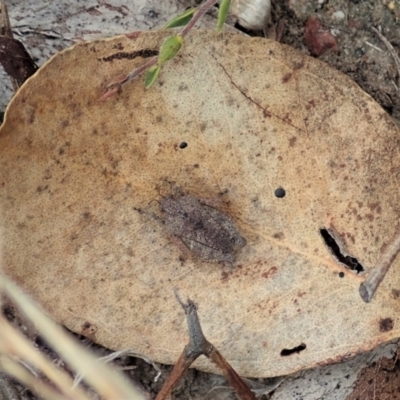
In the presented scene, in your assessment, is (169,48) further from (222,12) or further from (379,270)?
(379,270)

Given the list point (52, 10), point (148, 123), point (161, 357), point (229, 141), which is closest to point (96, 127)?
point (148, 123)

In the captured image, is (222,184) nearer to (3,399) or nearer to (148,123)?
(148,123)

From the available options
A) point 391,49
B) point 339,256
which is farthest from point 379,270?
point 391,49

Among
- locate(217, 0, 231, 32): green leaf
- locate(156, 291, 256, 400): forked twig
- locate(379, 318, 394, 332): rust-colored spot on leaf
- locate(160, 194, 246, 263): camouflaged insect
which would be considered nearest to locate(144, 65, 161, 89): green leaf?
locate(217, 0, 231, 32): green leaf

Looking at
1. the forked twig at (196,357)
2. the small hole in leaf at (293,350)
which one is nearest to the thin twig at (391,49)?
the small hole in leaf at (293,350)

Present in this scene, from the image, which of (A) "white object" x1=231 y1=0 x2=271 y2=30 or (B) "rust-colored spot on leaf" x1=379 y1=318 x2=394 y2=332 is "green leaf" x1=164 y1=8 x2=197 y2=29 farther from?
(B) "rust-colored spot on leaf" x1=379 y1=318 x2=394 y2=332
